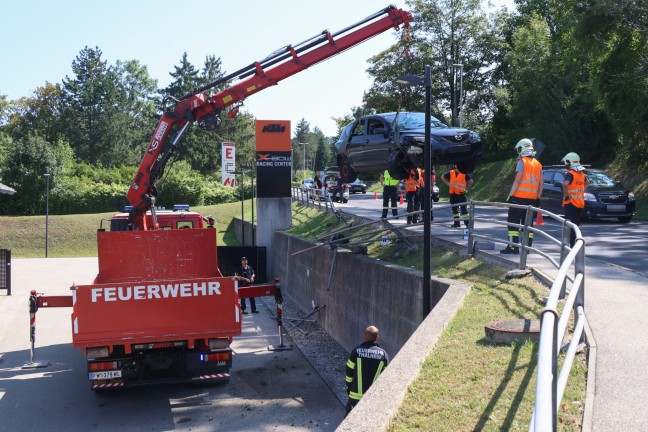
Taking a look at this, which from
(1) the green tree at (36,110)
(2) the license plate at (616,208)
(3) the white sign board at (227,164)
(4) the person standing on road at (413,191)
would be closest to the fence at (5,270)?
(3) the white sign board at (227,164)

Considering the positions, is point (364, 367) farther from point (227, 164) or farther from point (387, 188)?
point (227, 164)

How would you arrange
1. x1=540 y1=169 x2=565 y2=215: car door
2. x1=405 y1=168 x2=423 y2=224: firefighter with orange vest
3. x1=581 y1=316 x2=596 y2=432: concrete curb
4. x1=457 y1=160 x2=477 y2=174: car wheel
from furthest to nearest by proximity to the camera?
x1=540 y1=169 x2=565 y2=215: car door
x1=405 y1=168 x2=423 y2=224: firefighter with orange vest
x1=457 y1=160 x2=477 y2=174: car wheel
x1=581 y1=316 x2=596 y2=432: concrete curb

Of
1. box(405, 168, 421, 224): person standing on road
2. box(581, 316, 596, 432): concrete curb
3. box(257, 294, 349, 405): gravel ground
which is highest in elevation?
box(405, 168, 421, 224): person standing on road

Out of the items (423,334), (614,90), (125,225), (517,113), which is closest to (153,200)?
(125,225)

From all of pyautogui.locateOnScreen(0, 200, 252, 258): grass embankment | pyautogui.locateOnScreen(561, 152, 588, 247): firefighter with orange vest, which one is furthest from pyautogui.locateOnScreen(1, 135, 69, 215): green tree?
pyautogui.locateOnScreen(561, 152, 588, 247): firefighter with orange vest

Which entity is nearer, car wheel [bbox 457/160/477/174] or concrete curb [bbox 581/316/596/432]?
concrete curb [bbox 581/316/596/432]

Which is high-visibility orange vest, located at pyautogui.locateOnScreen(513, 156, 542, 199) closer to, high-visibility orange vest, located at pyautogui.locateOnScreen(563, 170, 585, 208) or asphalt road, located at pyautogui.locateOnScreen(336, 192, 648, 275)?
high-visibility orange vest, located at pyautogui.locateOnScreen(563, 170, 585, 208)

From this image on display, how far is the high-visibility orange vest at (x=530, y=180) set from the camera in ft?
38.5

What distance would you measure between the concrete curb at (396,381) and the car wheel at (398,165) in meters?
6.39

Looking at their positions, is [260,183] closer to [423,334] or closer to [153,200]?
[153,200]

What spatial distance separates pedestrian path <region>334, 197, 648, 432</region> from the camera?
4.89 m

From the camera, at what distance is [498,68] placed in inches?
2151

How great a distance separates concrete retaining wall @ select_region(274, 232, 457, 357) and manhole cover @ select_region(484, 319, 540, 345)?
3.21 meters

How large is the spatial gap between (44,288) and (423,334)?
20936 mm
